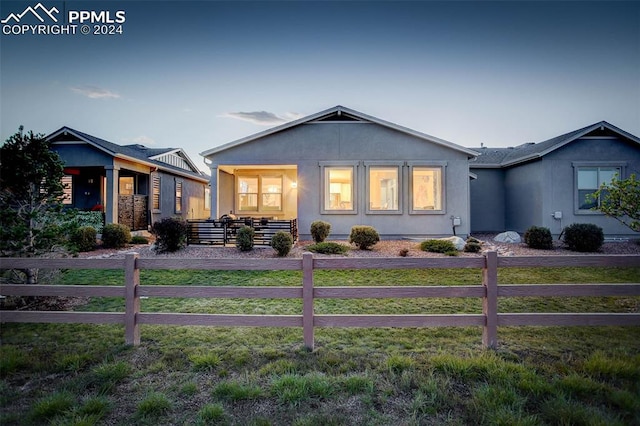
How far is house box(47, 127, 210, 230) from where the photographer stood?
1384 cm

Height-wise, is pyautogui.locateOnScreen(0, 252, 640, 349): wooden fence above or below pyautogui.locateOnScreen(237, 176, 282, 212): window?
below

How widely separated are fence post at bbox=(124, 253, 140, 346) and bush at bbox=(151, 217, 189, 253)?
7.30 metres

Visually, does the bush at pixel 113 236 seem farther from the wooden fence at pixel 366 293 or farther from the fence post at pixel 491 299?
the fence post at pixel 491 299

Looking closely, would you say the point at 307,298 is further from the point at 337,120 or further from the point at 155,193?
the point at 155,193

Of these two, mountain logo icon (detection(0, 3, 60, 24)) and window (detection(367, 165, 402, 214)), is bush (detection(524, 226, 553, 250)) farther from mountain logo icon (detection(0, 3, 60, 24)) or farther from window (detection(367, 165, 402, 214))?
mountain logo icon (detection(0, 3, 60, 24))

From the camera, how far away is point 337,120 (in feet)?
44.2

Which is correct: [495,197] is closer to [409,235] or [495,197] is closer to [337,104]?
[409,235]

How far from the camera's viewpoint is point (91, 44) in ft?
30.3

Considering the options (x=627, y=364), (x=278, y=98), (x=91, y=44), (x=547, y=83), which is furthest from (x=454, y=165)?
(x=91, y=44)

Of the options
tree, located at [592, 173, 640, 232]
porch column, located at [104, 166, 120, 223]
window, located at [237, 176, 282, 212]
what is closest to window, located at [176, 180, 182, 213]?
porch column, located at [104, 166, 120, 223]

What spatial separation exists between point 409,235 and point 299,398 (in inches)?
446

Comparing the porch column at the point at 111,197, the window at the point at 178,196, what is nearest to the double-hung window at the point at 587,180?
the porch column at the point at 111,197

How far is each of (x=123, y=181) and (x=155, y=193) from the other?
1.70 metres

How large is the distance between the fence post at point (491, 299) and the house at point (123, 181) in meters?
11.8
